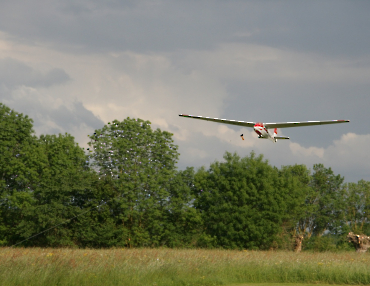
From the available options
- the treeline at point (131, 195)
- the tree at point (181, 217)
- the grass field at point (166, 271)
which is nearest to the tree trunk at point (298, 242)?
the treeline at point (131, 195)

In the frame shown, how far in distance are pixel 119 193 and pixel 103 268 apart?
31.8 meters

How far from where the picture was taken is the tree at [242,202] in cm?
5153

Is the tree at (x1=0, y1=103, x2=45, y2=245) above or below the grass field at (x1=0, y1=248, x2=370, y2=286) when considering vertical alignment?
above

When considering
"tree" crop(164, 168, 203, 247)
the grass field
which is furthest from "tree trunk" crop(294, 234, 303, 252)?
the grass field

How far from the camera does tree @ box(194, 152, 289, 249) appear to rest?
2029 inches

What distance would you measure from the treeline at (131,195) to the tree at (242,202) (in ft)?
0.36

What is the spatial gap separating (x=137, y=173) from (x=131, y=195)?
2.60 m

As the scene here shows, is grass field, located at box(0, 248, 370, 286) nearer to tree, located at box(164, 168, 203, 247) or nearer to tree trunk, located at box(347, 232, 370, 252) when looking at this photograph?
tree trunk, located at box(347, 232, 370, 252)

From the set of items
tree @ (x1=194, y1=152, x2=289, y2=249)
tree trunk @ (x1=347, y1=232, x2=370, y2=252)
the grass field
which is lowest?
the grass field

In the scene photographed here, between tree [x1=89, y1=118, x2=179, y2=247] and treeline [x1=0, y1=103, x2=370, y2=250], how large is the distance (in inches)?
4.2

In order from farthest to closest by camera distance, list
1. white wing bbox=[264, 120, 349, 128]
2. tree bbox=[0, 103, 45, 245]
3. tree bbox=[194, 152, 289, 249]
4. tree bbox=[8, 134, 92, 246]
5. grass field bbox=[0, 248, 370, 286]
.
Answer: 1. tree bbox=[194, 152, 289, 249]
2. tree bbox=[0, 103, 45, 245]
3. tree bbox=[8, 134, 92, 246]
4. white wing bbox=[264, 120, 349, 128]
5. grass field bbox=[0, 248, 370, 286]

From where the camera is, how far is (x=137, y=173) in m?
50.0

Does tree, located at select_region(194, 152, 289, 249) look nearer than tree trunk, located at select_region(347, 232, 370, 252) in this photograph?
No

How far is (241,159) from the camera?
57.1 m
